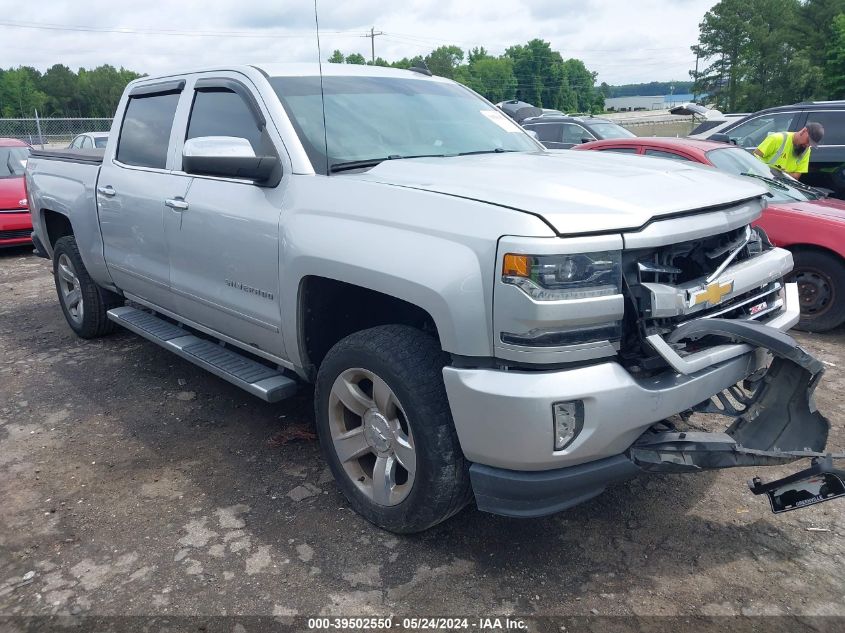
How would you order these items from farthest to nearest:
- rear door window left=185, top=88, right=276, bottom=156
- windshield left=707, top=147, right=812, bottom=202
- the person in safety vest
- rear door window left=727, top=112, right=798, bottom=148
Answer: rear door window left=727, top=112, right=798, bottom=148, the person in safety vest, windshield left=707, top=147, right=812, bottom=202, rear door window left=185, top=88, right=276, bottom=156

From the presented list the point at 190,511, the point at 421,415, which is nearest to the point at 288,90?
the point at 421,415

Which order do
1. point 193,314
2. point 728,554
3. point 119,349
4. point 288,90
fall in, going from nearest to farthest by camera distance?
point 728,554 → point 288,90 → point 193,314 → point 119,349

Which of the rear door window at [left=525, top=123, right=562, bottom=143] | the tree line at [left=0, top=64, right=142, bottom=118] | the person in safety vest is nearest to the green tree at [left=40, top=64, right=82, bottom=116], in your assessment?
the tree line at [left=0, top=64, right=142, bottom=118]

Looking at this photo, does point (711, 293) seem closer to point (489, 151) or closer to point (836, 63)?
point (489, 151)

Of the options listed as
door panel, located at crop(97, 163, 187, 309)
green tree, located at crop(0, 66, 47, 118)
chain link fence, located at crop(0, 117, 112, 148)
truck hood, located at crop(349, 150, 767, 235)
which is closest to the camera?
truck hood, located at crop(349, 150, 767, 235)

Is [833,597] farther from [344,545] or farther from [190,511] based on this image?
[190,511]

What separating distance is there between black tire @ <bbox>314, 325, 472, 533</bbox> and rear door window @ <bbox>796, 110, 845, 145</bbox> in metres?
8.36

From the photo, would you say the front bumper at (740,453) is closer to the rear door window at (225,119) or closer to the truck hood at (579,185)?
the truck hood at (579,185)

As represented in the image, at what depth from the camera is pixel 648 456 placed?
2578 mm

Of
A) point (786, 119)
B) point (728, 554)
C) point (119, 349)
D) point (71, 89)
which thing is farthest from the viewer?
point (71, 89)

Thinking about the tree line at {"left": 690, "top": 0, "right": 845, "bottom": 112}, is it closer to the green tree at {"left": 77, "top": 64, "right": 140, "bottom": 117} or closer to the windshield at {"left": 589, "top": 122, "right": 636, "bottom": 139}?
the windshield at {"left": 589, "top": 122, "right": 636, "bottom": 139}

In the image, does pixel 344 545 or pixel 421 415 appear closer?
pixel 421 415

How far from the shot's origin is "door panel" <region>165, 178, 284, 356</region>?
3357 millimetres

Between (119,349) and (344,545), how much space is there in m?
3.50
